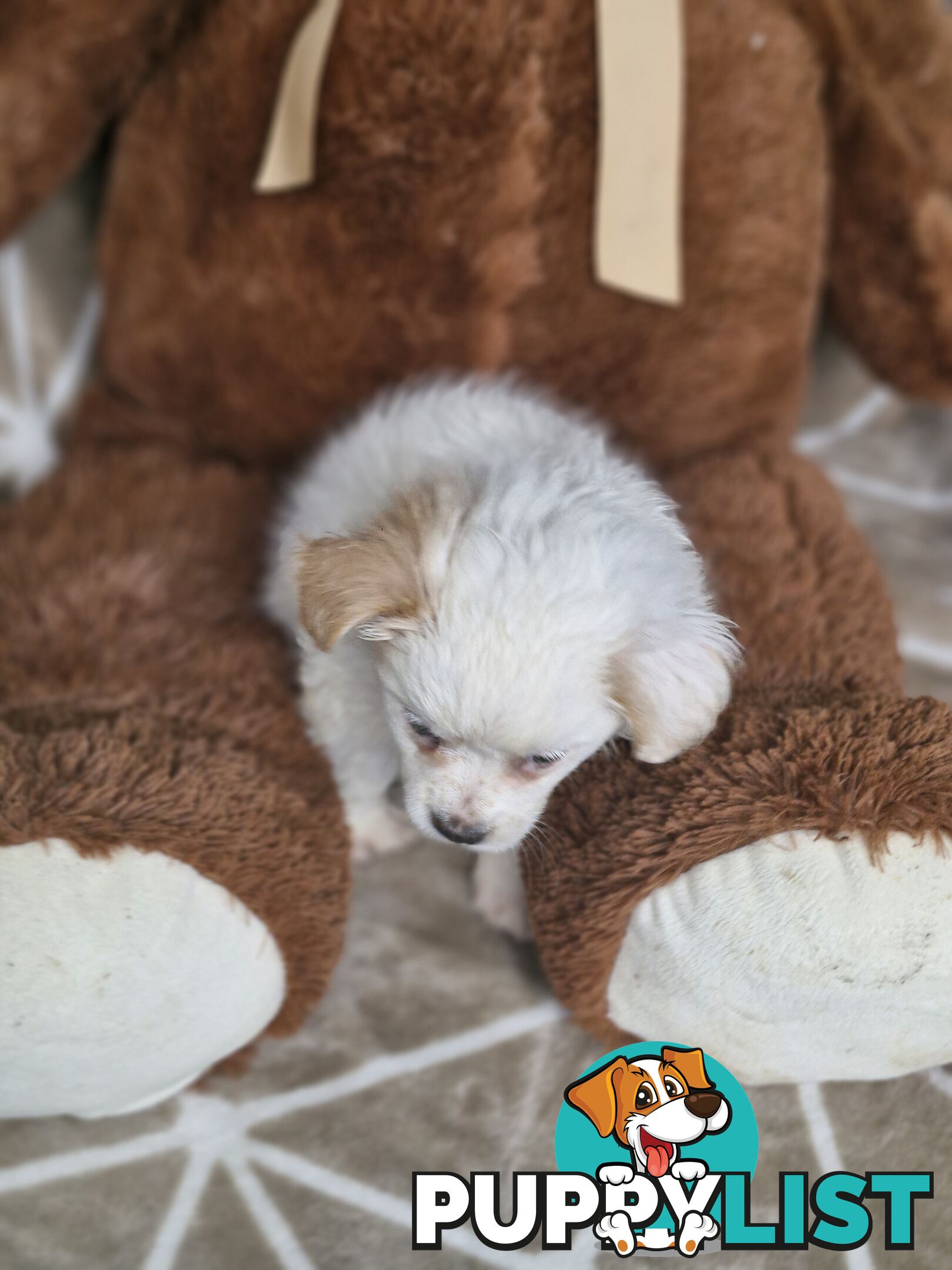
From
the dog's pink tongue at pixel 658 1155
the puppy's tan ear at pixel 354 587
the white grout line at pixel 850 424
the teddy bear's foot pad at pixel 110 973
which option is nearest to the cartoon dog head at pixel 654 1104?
the dog's pink tongue at pixel 658 1155

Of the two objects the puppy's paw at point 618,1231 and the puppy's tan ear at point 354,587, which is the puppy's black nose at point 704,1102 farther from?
the puppy's tan ear at point 354,587

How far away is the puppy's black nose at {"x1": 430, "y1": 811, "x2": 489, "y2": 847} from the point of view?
102 cm

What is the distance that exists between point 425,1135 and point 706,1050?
33 centimetres

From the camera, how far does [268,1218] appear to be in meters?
1.08

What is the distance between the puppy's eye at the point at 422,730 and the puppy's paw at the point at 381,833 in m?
0.37

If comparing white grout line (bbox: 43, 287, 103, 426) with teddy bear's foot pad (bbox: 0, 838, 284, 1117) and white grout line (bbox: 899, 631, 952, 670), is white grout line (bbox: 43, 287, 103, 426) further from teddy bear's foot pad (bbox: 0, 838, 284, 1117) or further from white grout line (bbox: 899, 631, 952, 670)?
white grout line (bbox: 899, 631, 952, 670)

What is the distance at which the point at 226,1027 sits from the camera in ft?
3.59

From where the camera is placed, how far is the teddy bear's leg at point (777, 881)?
3.21 ft

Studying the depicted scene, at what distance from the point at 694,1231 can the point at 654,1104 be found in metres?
0.14

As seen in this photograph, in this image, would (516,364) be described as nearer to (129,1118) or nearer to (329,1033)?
(329,1033)

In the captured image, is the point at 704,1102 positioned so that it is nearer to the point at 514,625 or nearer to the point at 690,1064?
the point at 690,1064

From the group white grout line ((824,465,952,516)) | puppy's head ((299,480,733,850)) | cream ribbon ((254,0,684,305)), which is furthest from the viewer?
white grout line ((824,465,952,516))

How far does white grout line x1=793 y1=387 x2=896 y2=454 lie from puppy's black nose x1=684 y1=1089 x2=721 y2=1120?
4.37 feet

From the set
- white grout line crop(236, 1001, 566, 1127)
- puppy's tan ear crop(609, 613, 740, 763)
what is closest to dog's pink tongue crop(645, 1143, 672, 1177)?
white grout line crop(236, 1001, 566, 1127)
